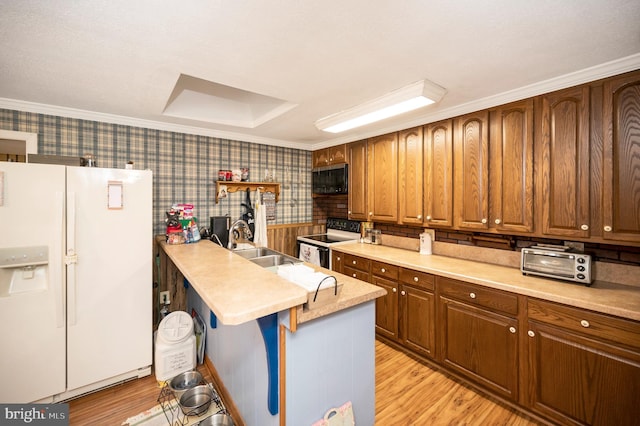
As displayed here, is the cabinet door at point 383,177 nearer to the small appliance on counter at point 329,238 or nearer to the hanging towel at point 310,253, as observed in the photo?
the small appliance on counter at point 329,238

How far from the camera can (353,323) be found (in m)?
1.54

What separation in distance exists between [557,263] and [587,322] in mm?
455

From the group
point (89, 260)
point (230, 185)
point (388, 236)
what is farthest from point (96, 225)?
point (388, 236)

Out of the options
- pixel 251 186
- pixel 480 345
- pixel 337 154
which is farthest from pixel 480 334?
pixel 251 186

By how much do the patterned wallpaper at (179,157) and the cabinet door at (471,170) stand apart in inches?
89.9

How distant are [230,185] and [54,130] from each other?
1.67m

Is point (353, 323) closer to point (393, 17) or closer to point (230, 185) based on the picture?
point (393, 17)

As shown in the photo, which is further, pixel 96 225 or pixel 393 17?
pixel 96 225

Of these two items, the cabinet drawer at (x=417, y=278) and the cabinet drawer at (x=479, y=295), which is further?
the cabinet drawer at (x=417, y=278)

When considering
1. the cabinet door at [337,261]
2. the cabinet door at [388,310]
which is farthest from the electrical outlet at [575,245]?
the cabinet door at [337,261]

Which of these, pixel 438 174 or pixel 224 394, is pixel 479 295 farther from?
pixel 224 394

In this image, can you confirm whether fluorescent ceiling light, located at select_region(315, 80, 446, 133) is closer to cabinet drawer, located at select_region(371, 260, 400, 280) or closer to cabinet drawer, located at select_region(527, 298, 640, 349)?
cabinet drawer, located at select_region(371, 260, 400, 280)

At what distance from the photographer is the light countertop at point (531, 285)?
1.56 metres

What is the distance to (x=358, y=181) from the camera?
353 cm
